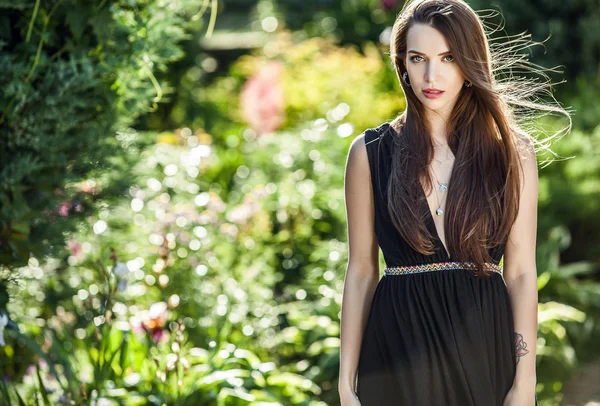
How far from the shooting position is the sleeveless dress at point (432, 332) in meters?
2.18

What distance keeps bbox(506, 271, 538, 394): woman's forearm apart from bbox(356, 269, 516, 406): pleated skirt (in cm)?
2

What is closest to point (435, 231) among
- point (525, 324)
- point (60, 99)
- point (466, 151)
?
point (466, 151)

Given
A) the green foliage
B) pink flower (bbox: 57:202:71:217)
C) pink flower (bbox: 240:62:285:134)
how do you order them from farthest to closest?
pink flower (bbox: 240:62:285:134) < pink flower (bbox: 57:202:71:217) < the green foliage

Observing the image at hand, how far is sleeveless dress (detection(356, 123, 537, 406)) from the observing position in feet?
7.14

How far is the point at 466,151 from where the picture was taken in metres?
2.28

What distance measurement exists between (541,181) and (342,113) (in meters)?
1.50

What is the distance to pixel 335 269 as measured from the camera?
4.54m

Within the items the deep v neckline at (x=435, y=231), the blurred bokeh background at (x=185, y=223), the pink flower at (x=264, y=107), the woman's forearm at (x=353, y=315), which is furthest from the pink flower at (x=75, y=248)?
the pink flower at (x=264, y=107)

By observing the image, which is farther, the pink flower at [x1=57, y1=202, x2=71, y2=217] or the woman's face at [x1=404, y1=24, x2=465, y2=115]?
the pink flower at [x1=57, y1=202, x2=71, y2=217]

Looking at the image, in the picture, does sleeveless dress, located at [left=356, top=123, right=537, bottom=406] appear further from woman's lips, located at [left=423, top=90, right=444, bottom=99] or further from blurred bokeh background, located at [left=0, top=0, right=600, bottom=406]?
blurred bokeh background, located at [left=0, top=0, right=600, bottom=406]

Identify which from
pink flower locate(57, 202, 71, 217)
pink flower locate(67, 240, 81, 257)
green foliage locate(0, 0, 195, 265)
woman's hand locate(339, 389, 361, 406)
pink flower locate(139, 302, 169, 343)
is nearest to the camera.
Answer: woman's hand locate(339, 389, 361, 406)

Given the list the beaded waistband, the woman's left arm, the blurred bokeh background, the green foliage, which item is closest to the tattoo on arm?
the woman's left arm

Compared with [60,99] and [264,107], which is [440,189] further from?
[264,107]

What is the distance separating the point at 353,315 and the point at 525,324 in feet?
1.49
